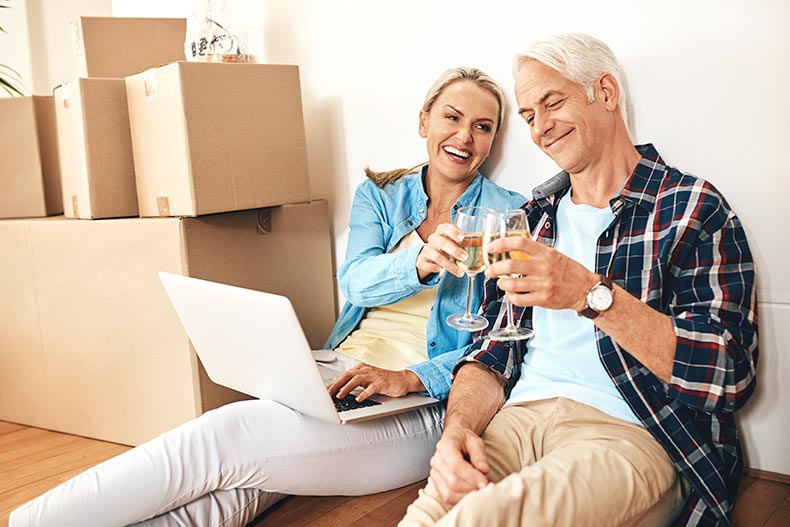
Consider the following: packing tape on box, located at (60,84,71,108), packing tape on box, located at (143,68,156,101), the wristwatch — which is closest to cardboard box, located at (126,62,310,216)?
packing tape on box, located at (143,68,156,101)

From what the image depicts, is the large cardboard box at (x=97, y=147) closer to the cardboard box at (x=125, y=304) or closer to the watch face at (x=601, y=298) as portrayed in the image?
the cardboard box at (x=125, y=304)

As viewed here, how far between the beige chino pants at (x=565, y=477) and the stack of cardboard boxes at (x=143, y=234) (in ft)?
3.00

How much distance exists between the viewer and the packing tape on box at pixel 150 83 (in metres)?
1.92

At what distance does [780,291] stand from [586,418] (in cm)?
50

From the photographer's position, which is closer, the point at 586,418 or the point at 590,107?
the point at 586,418

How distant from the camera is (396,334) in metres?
1.96

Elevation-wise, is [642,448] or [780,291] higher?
[780,291]

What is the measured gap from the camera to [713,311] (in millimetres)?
1272

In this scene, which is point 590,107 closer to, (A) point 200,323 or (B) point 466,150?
(B) point 466,150

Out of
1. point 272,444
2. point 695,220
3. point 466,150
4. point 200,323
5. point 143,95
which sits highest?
point 143,95

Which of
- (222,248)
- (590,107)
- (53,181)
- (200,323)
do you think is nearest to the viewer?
(590,107)

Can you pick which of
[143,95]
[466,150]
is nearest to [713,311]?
[466,150]

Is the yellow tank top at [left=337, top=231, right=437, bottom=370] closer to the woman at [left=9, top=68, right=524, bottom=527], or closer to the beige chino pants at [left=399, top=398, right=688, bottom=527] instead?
the woman at [left=9, top=68, right=524, bottom=527]

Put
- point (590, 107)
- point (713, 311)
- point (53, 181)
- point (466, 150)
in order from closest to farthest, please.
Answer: point (713, 311), point (590, 107), point (466, 150), point (53, 181)
